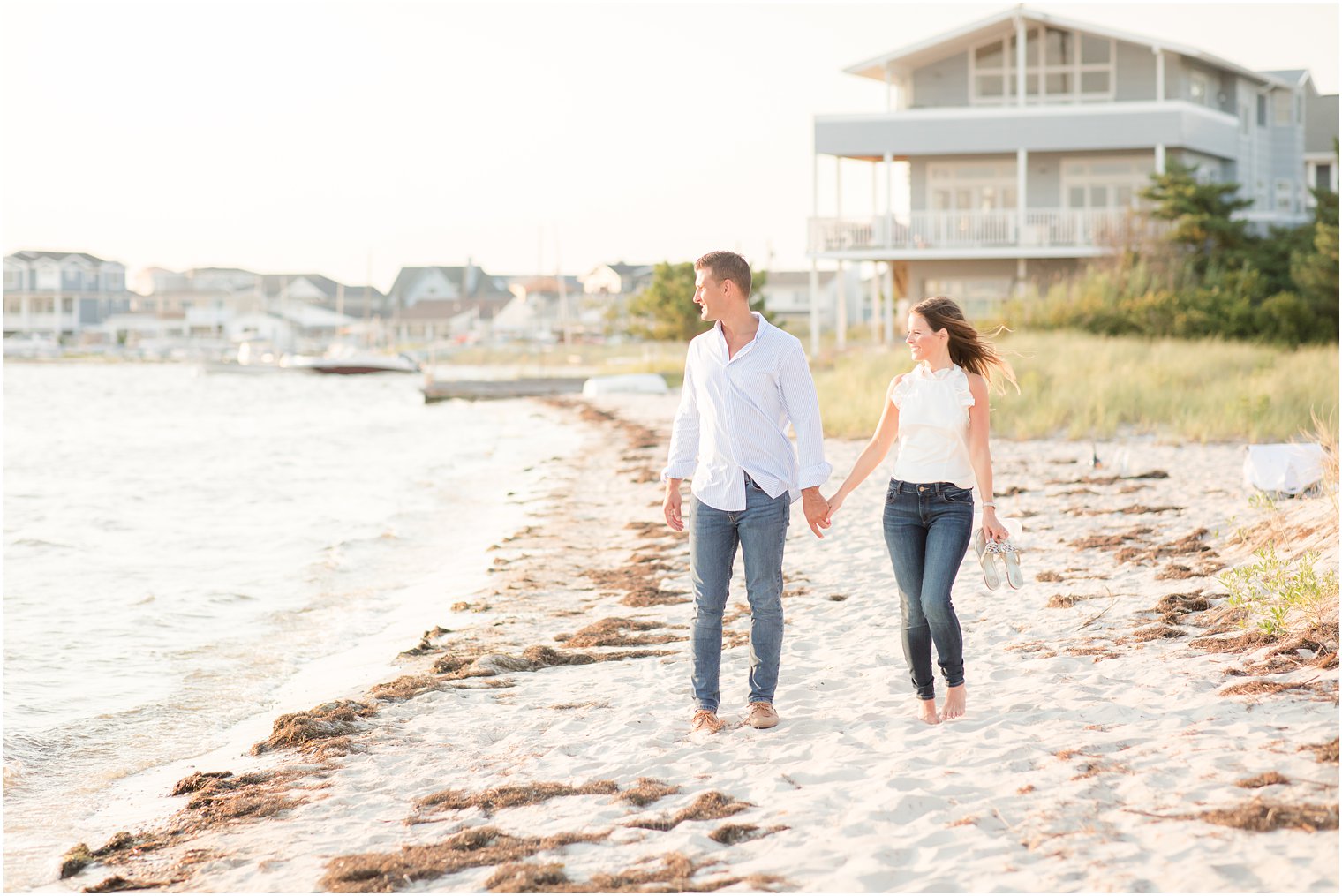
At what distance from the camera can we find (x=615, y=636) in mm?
7770

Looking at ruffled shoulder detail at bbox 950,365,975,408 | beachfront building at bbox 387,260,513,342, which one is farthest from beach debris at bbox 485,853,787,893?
beachfront building at bbox 387,260,513,342

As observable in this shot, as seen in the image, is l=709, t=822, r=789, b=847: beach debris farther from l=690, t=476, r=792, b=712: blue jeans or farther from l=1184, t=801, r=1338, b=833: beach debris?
l=1184, t=801, r=1338, b=833: beach debris

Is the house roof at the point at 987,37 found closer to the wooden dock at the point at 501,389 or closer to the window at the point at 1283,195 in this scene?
the window at the point at 1283,195

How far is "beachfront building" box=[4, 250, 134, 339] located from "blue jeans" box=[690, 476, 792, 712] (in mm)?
Answer: 98092

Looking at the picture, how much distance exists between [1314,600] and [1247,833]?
269 centimetres

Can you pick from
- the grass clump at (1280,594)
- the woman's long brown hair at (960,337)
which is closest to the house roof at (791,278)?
the grass clump at (1280,594)

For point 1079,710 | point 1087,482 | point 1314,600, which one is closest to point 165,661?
point 1079,710

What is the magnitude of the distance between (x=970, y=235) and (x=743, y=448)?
26984 millimetres

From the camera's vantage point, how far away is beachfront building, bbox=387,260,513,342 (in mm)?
105000

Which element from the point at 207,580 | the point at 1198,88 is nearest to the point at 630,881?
the point at 207,580

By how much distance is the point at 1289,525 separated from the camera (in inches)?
327

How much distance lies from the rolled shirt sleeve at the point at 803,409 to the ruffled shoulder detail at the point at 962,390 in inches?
21.1

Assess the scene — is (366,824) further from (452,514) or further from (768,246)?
(768,246)

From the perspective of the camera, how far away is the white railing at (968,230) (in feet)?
99.2
